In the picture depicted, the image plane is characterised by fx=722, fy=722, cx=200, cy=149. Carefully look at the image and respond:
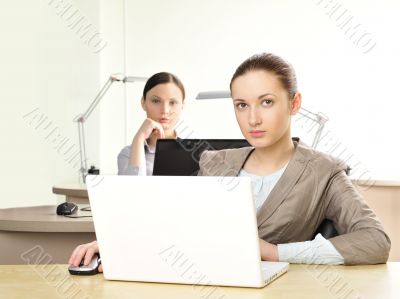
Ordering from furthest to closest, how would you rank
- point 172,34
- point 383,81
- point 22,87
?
point 172,34 → point 383,81 → point 22,87

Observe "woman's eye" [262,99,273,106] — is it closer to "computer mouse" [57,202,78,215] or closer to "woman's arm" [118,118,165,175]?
"computer mouse" [57,202,78,215]

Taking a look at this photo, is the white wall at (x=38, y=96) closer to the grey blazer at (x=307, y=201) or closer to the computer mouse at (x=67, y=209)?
the computer mouse at (x=67, y=209)

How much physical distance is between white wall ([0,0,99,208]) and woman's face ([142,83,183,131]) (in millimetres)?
855

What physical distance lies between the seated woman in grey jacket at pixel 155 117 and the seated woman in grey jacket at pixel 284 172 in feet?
6.36

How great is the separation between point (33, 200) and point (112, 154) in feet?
5.48

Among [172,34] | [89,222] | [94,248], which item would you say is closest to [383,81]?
[172,34]

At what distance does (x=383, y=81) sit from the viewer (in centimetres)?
561

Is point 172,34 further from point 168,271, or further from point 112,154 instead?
point 168,271

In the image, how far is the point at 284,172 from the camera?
1.95 metres

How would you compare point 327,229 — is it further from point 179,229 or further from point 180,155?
point 180,155

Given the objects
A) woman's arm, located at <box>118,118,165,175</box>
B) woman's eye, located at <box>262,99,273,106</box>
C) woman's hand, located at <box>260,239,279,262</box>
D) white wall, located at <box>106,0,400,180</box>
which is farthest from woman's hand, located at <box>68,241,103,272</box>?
white wall, located at <box>106,0,400,180</box>

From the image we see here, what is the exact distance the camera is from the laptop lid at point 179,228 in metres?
1.35

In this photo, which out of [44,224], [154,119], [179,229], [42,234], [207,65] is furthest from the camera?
[207,65]

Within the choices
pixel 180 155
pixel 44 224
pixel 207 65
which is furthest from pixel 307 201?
pixel 207 65
